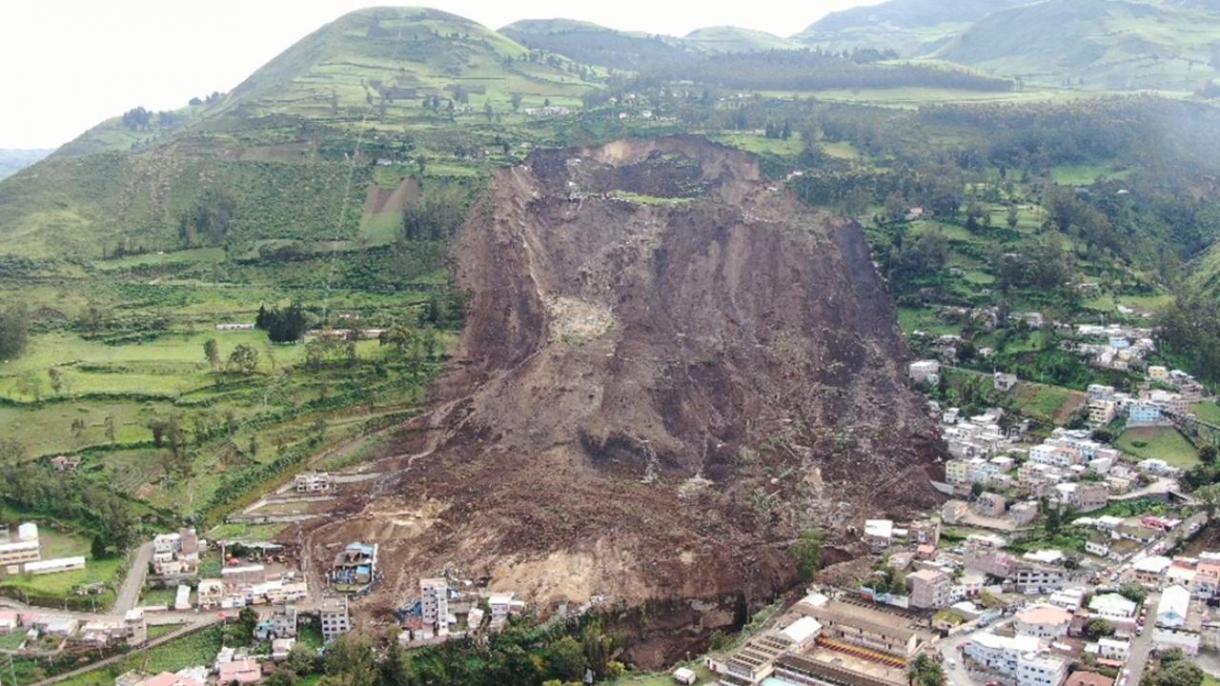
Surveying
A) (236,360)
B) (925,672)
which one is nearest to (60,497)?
(236,360)

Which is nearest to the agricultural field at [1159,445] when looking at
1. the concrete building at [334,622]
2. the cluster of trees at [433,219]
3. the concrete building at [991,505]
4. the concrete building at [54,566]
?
the concrete building at [991,505]

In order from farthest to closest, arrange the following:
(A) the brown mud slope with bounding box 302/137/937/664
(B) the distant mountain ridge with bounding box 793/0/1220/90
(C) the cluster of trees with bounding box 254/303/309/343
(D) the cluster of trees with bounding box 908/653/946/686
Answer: (B) the distant mountain ridge with bounding box 793/0/1220/90 < (C) the cluster of trees with bounding box 254/303/309/343 < (A) the brown mud slope with bounding box 302/137/937/664 < (D) the cluster of trees with bounding box 908/653/946/686

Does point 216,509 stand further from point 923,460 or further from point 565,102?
point 565,102

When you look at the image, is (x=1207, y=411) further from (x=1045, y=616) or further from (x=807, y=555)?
(x=807, y=555)

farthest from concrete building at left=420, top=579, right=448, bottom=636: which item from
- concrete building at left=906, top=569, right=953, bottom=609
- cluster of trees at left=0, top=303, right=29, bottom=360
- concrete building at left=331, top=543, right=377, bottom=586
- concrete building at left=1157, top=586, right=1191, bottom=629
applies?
cluster of trees at left=0, top=303, right=29, bottom=360

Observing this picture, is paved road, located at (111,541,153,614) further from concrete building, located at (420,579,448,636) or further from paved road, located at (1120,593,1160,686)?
paved road, located at (1120,593,1160,686)

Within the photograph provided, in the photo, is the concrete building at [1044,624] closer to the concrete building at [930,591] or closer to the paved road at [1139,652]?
the paved road at [1139,652]

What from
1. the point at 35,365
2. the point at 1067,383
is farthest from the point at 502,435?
the point at 1067,383
